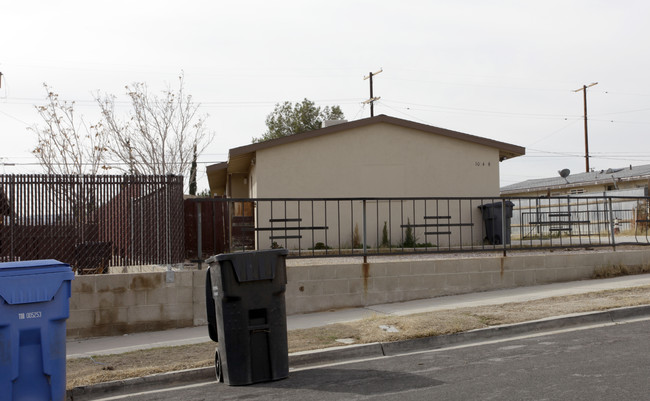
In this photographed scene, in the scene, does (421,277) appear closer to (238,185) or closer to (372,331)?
(372,331)

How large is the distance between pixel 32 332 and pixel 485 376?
13.8 feet

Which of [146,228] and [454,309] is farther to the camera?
[146,228]

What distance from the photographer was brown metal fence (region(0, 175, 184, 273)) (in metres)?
9.86

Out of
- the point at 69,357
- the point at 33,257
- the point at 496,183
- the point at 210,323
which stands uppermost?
the point at 496,183

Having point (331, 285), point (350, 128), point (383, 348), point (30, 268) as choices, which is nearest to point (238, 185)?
point (350, 128)

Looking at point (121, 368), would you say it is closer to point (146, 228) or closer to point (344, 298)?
point (146, 228)

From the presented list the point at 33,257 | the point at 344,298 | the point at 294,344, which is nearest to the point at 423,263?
the point at 344,298

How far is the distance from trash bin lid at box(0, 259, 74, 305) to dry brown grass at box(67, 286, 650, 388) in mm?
1166

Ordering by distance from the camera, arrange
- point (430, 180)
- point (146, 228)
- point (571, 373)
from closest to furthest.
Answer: point (571, 373)
point (146, 228)
point (430, 180)

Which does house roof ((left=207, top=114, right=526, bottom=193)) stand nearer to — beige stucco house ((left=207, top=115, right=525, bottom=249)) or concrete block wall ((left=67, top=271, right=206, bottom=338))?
beige stucco house ((left=207, top=115, right=525, bottom=249))

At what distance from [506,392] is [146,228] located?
6810mm

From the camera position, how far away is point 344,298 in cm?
1066

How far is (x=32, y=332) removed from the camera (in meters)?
5.71

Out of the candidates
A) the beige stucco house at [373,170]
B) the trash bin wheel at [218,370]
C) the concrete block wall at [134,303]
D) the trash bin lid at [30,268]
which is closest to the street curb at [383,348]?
the trash bin wheel at [218,370]
